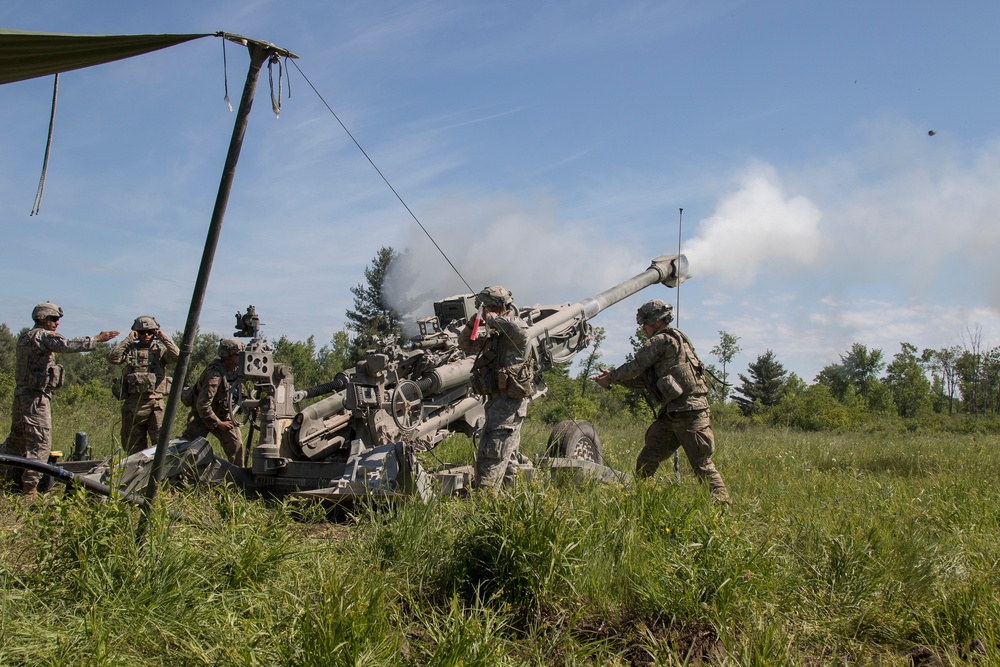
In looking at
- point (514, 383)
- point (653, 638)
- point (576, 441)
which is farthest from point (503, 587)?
point (576, 441)

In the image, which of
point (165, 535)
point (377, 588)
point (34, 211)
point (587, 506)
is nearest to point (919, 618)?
point (587, 506)

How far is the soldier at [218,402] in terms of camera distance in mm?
8984

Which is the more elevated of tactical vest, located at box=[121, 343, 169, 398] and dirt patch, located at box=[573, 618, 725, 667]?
tactical vest, located at box=[121, 343, 169, 398]

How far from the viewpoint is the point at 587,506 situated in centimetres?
506

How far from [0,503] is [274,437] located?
2170 millimetres

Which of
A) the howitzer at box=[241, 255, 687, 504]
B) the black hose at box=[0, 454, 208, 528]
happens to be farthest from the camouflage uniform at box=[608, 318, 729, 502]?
the black hose at box=[0, 454, 208, 528]

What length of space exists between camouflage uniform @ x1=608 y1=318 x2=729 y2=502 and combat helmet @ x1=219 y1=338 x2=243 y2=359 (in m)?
4.31

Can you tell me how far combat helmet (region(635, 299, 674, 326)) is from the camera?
24.7ft

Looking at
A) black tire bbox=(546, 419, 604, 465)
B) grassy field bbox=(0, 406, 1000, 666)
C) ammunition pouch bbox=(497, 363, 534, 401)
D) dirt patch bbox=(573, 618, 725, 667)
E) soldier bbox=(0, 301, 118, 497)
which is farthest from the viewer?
black tire bbox=(546, 419, 604, 465)

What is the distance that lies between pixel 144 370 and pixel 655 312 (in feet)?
18.7

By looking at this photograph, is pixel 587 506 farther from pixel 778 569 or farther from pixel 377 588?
pixel 377 588

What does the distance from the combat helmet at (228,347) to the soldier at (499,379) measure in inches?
124

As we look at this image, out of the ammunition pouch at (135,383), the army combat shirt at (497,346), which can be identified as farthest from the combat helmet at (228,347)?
the army combat shirt at (497,346)

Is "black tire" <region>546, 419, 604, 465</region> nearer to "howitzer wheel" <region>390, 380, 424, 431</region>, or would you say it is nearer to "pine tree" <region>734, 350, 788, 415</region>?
"howitzer wheel" <region>390, 380, 424, 431</region>
